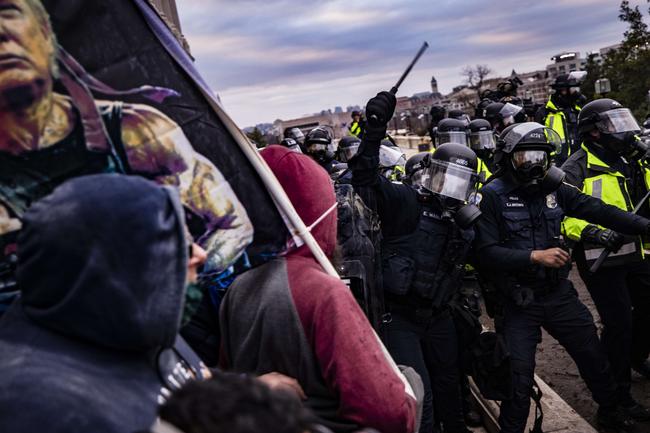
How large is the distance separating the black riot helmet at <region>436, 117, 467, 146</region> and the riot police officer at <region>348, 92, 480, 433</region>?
3.14 metres

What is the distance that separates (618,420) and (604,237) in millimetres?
1292

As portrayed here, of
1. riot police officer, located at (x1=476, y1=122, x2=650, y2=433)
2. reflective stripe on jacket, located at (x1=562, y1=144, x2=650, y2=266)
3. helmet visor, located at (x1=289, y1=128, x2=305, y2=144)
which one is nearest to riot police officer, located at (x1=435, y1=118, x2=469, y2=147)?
reflective stripe on jacket, located at (x1=562, y1=144, x2=650, y2=266)

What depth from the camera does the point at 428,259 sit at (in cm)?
405

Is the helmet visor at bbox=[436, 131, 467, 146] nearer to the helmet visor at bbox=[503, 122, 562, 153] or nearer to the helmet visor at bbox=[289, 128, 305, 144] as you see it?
the helmet visor at bbox=[503, 122, 562, 153]

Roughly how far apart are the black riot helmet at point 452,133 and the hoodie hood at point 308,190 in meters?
5.13

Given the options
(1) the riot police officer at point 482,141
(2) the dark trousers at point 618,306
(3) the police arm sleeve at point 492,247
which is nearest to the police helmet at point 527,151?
(3) the police arm sleeve at point 492,247

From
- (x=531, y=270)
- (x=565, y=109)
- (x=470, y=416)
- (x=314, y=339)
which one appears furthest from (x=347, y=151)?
(x=314, y=339)

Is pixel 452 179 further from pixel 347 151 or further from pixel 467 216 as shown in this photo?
pixel 347 151

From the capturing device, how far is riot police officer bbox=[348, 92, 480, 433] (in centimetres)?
399

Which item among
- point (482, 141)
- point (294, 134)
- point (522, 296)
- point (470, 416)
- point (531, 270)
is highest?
point (294, 134)

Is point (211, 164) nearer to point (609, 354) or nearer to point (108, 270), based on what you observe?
point (108, 270)

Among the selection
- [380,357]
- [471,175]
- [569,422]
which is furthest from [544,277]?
[380,357]

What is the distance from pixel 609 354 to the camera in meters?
4.71

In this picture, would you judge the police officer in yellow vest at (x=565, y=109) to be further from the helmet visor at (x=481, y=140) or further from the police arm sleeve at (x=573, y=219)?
the police arm sleeve at (x=573, y=219)
